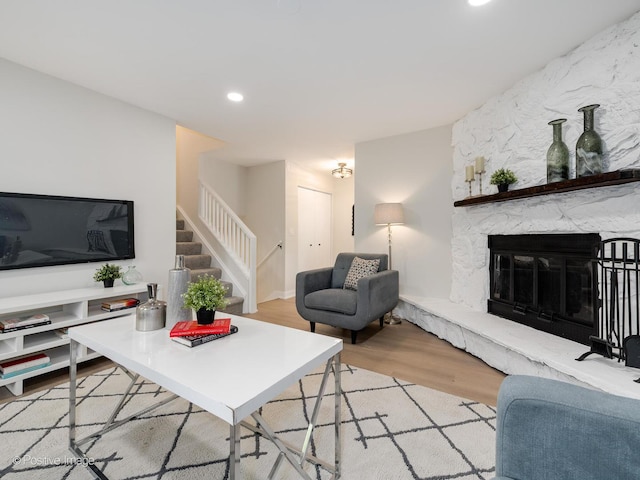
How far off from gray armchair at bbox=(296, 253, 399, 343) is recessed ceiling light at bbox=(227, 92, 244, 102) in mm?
1852

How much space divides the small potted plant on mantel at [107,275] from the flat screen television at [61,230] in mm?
148

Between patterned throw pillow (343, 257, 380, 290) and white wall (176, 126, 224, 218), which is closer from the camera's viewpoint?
patterned throw pillow (343, 257, 380, 290)

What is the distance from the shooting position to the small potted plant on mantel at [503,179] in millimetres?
2590

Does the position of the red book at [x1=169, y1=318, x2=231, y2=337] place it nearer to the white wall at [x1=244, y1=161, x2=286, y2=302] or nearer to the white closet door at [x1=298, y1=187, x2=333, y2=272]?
the white wall at [x1=244, y1=161, x2=286, y2=302]

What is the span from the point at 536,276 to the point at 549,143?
1061 mm

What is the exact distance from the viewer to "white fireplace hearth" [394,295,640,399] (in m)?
1.61

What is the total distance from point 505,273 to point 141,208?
11.9ft

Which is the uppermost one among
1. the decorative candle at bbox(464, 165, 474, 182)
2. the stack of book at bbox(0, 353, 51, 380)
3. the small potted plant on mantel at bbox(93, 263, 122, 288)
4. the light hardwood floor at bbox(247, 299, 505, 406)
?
the decorative candle at bbox(464, 165, 474, 182)

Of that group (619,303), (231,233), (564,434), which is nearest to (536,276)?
(619,303)

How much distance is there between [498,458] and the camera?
32.7 inches

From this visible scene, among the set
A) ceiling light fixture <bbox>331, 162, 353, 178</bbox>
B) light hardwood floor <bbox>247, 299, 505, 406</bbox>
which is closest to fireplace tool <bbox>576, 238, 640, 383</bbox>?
light hardwood floor <bbox>247, 299, 505, 406</bbox>

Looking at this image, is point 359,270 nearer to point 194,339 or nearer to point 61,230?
point 194,339

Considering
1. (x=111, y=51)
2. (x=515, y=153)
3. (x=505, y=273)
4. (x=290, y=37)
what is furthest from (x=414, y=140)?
(x=111, y=51)

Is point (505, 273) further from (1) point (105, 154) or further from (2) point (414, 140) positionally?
(1) point (105, 154)
